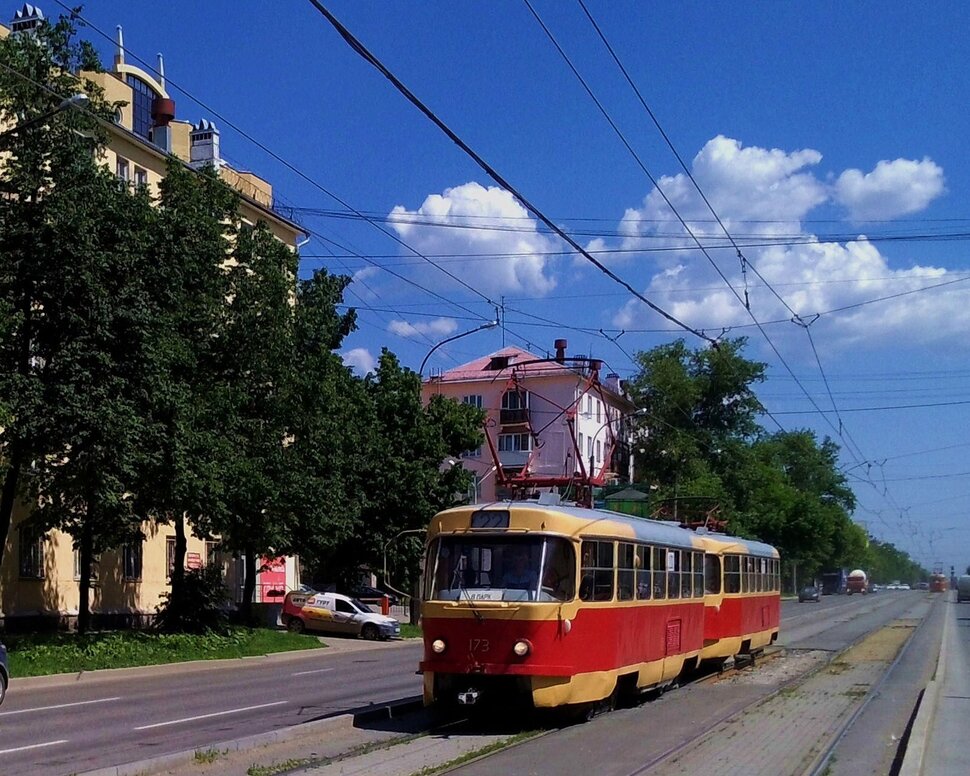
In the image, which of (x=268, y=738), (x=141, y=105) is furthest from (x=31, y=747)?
(x=141, y=105)

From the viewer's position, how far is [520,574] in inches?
570

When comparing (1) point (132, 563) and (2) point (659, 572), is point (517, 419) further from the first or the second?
(2) point (659, 572)

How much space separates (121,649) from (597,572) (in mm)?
16375

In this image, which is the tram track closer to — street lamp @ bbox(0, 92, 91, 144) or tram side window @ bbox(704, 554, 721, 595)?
tram side window @ bbox(704, 554, 721, 595)

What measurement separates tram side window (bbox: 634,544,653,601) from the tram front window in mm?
2606

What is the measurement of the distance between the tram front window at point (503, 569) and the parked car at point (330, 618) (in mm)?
27320

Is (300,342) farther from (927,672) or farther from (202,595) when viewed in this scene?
(927,672)

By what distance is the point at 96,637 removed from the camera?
28.2 metres

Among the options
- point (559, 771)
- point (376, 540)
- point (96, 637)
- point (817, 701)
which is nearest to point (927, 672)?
point (817, 701)

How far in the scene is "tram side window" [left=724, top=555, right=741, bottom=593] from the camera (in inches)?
983

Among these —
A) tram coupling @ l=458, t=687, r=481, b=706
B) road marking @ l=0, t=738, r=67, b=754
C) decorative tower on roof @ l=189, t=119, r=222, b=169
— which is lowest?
road marking @ l=0, t=738, r=67, b=754

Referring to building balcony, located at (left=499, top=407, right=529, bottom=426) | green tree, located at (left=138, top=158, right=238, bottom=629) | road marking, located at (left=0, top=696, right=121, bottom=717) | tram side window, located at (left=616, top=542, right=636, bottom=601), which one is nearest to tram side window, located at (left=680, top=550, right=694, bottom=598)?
tram side window, located at (left=616, top=542, right=636, bottom=601)

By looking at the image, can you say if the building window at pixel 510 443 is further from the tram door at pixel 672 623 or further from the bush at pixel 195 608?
the tram door at pixel 672 623

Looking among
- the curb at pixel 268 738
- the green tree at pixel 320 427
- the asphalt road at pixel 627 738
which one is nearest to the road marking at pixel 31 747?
the curb at pixel 268 738
